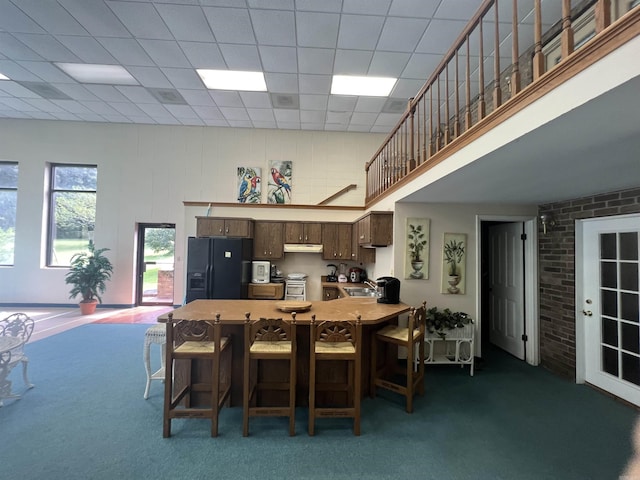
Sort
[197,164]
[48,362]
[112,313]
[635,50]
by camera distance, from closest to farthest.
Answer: [635,50] < [48,362] < [112,313] < [197,164]

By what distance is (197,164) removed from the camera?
6328 millimetres

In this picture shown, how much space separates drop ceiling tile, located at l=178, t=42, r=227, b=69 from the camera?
3.77 m

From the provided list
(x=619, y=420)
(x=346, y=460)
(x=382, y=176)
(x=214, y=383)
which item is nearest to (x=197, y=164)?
(x=382, y=176)

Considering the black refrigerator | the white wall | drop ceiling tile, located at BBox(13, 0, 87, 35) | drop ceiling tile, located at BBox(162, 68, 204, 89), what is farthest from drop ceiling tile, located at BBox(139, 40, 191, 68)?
the black refrigerator

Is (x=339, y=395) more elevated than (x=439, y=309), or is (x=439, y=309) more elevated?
(x=439, y=309)

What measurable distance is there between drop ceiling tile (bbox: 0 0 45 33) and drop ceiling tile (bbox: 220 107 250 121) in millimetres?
2620

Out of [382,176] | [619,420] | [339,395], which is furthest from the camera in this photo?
[382,176]

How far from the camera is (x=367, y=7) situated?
3.17m

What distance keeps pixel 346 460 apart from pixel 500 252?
388 centimetres

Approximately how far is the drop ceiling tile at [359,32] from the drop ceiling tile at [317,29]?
9cm

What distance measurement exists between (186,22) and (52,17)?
5.36 feet

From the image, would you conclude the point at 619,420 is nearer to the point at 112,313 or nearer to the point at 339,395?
the point at 339,395

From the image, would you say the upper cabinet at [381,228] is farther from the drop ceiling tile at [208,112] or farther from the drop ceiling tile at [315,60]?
the drop ceiling tile at [208,112]

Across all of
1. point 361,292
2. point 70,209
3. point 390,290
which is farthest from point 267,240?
point 70,209
